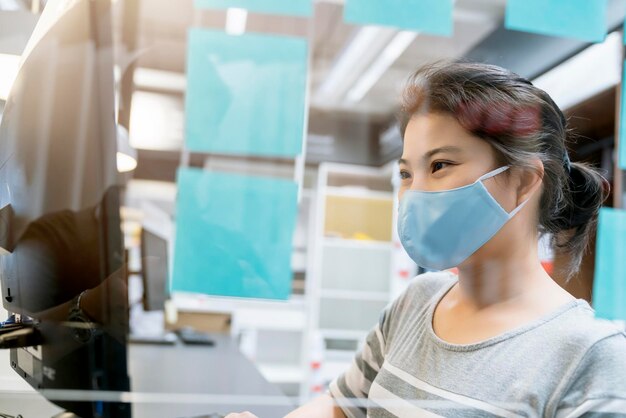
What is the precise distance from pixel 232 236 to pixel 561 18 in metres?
0.63

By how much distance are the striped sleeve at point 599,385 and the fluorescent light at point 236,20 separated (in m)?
0.66

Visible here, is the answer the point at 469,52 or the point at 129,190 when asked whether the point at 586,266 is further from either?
the point at 129,190

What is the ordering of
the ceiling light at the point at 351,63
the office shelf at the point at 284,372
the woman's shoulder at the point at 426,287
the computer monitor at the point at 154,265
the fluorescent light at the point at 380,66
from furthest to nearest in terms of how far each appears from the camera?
1. the office shelf at the point at 284,372
2. the ceiling light at the point at 351,63
3. the fluorescent light at the point at 380,66
4. the computer monitor at the point at 154,265
5. the woman's shoulder at the point at 426,287

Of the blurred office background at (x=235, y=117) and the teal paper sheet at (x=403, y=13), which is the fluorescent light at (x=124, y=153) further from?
the teal paper sheet at (x=403, y=13)

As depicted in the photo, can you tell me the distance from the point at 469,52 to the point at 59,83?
63cm

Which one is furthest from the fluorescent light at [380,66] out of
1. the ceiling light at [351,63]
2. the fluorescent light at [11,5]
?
the fluorescent light at [11,5]

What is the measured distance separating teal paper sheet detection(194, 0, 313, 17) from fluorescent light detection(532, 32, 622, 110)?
0.39m

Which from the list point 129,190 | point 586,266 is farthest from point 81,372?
point 586,266

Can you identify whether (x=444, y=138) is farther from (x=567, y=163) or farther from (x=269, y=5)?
(x=269, y=5)

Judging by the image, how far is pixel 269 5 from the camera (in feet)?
2.70

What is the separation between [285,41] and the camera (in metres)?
0.85

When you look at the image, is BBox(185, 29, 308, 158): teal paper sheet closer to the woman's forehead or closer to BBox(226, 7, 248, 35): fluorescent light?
BBox(226, 7, 248, 35): fluorescent light

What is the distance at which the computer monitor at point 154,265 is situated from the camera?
34.3 inches

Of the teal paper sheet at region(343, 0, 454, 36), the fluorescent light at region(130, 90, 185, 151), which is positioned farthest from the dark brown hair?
the fluorescent light at region(130, 90, 185, 151)
